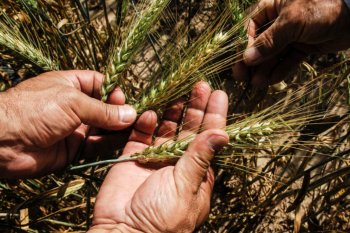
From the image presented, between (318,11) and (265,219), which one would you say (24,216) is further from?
(318,11)

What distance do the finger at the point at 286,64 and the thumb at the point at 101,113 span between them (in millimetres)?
1251

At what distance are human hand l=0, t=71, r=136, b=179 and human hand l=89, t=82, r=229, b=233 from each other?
291mm

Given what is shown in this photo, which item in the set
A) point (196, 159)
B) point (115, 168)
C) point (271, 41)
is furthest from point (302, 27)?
point (115, 168)

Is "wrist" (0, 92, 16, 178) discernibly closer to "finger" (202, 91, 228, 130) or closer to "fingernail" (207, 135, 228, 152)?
"fingernail" (207, 135, 228, 152)

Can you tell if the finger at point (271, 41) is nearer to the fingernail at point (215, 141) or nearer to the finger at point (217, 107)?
the finger at point (217, 107)

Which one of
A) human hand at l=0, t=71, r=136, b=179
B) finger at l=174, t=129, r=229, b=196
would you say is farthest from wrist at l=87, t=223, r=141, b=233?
human hand at l=0, t=71, r=136, b=179

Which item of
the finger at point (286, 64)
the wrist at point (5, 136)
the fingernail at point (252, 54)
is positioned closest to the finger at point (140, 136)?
the wrist at point (5, 136)

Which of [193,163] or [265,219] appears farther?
[265,219]

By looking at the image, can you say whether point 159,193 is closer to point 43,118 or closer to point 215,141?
point 215,141

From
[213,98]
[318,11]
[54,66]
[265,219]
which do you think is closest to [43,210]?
[54,66]

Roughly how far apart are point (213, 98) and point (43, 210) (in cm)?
181

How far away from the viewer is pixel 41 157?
4.64 feet

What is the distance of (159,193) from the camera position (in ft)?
4.07

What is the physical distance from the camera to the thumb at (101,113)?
50.1 inches
